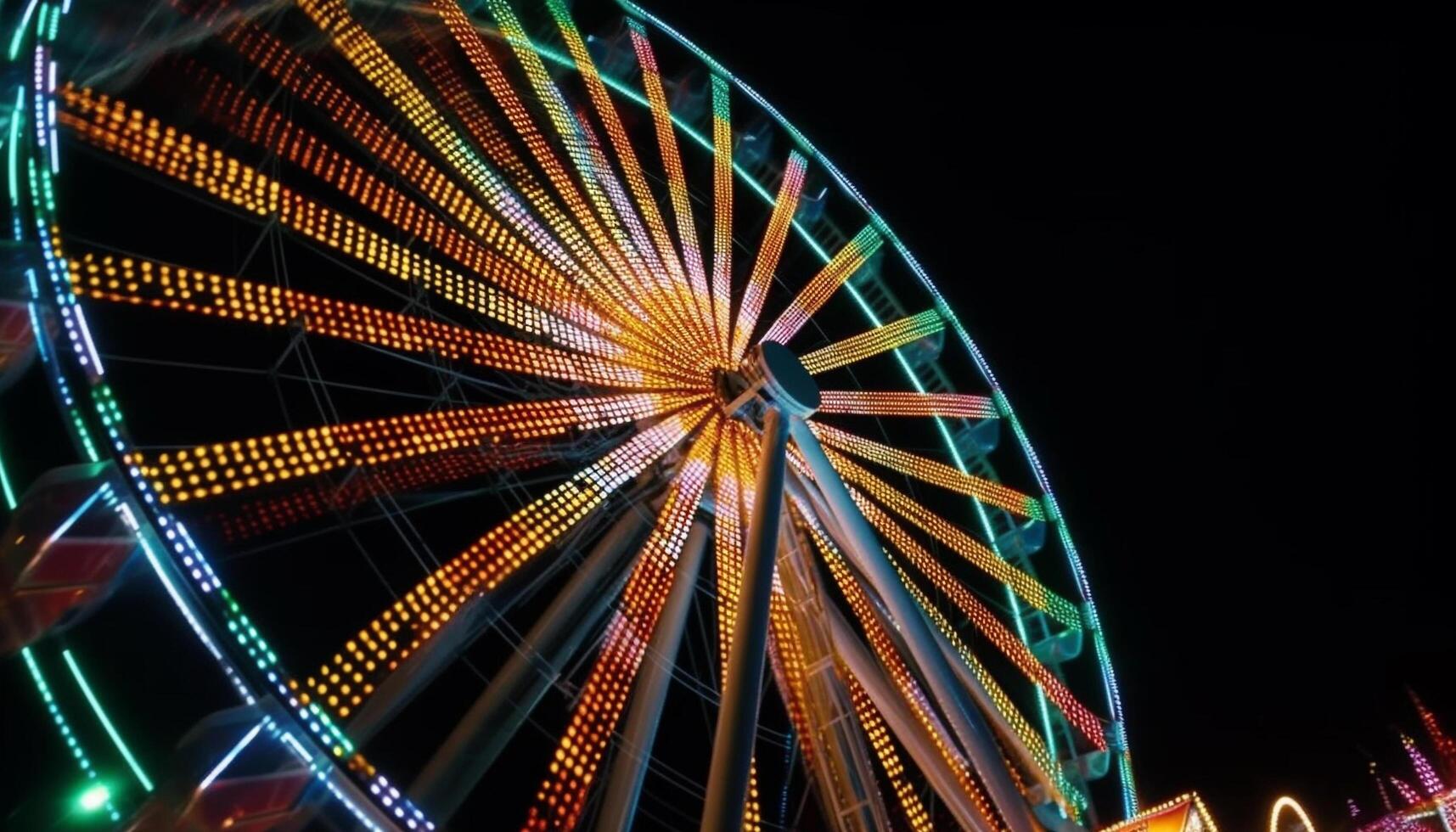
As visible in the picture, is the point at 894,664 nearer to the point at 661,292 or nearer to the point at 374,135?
the point at 661,292

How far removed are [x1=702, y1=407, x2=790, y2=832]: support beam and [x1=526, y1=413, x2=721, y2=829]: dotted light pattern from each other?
718mm

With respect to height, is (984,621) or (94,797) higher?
(94,797)

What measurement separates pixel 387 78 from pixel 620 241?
2.25 meters

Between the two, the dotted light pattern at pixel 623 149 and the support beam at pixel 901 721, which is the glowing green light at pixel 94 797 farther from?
the dotted light pattern at pixel 623 149

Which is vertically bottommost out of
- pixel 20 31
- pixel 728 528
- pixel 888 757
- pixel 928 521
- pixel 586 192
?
pixel 888 757

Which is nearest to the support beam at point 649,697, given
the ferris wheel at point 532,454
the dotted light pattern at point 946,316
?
the ferris wheel at point 532,454

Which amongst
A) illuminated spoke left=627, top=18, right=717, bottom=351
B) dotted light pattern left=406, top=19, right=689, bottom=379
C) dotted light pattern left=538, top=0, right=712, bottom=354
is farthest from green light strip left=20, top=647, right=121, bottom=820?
illuminated spoke left=627, top=18, right=717, bottom=351

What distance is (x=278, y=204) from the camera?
24.4 feet

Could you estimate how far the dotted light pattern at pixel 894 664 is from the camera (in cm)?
938

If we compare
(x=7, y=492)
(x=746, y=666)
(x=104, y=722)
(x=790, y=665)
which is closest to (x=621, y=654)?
(x=746, y=666)

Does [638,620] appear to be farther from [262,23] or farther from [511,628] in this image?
[262,23]

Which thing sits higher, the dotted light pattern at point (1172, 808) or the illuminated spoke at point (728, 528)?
the illuminated spoke at point (728, 528)

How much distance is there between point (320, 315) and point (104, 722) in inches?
108

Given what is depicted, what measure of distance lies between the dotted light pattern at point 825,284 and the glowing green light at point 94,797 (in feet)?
21.5
